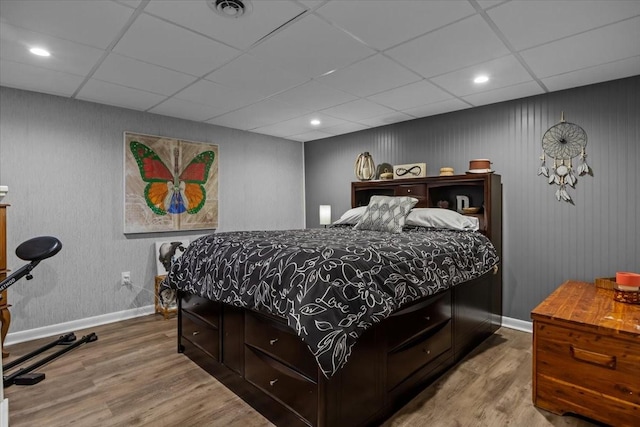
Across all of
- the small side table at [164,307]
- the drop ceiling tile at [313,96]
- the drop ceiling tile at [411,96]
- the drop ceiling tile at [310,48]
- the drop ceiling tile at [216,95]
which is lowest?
the small side table at [164,307]

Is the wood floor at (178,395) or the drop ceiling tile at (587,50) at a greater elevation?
the drop ceiling tile at (587,50)

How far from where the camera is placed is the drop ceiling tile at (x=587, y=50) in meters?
2.14

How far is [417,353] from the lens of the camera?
7.37 feet

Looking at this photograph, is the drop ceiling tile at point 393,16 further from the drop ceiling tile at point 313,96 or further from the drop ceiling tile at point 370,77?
the drop ceiling tile at point 313,96

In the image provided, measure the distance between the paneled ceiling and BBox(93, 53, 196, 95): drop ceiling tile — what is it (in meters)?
0.02

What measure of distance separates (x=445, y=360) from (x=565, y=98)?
2.64 metres

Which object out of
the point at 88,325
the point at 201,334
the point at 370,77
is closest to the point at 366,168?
the point at 370,77

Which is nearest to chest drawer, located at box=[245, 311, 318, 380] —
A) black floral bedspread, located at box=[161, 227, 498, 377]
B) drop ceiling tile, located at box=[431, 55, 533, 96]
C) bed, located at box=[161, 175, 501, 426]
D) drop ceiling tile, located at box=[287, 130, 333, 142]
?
bed, located at box=[161, 175, 501, 426]

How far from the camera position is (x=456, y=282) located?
2.50 m

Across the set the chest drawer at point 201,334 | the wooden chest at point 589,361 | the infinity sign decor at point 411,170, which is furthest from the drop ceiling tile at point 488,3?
the chest drawer at point 201,334

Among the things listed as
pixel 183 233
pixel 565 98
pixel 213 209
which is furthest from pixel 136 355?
pixel 565 98

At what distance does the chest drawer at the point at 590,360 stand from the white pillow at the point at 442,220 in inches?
48.3

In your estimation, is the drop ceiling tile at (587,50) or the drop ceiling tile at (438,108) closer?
Result: the drop ceiling tile at (587,50)

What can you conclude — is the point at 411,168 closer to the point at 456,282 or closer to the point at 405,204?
the point at 405,204
